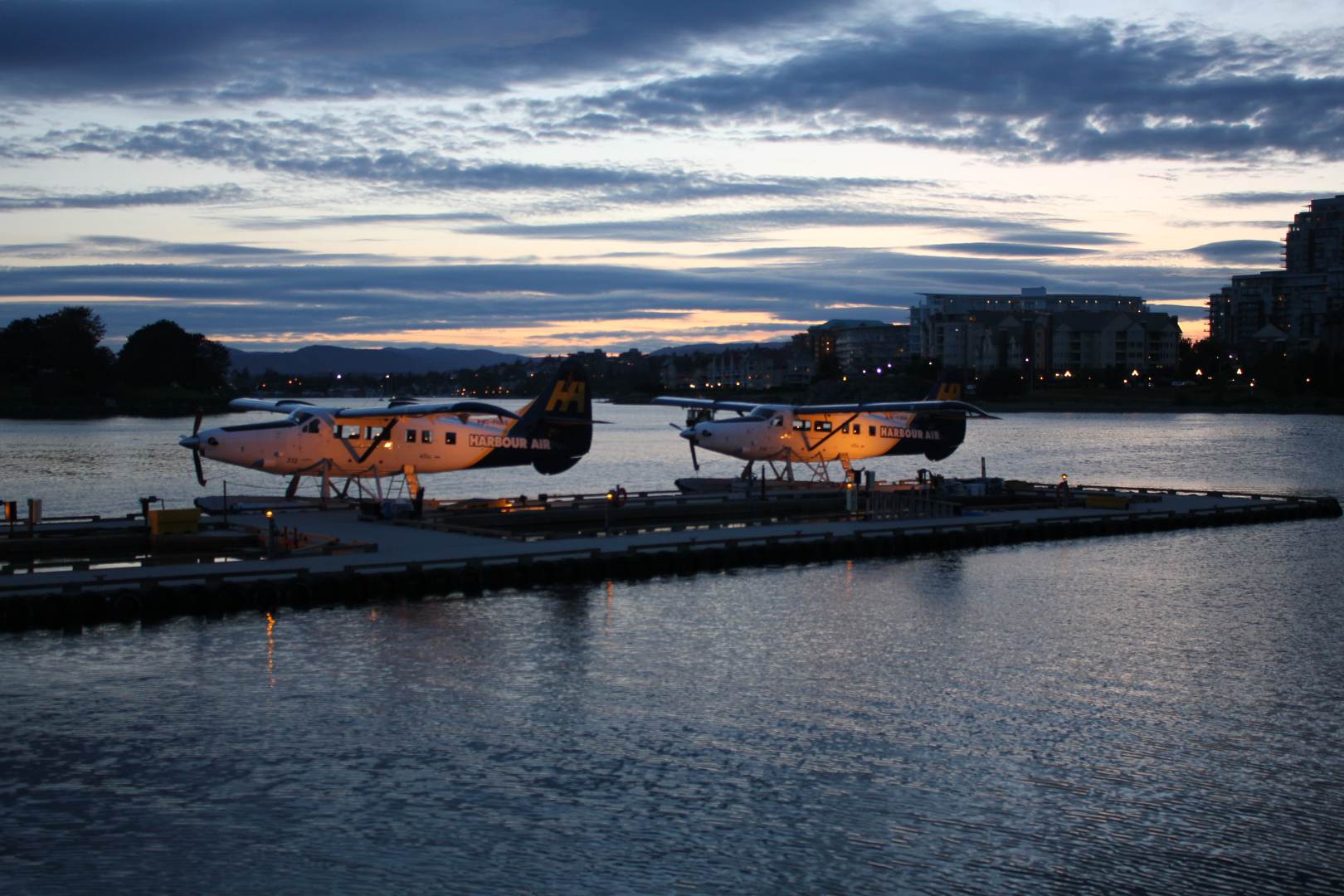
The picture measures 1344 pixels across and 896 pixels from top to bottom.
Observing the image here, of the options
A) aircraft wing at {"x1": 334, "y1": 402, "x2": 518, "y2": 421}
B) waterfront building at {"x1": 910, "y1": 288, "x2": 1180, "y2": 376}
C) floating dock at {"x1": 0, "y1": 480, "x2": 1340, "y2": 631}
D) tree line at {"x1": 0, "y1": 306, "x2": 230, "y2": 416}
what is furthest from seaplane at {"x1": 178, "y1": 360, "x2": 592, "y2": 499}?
waterfront building at {"x1": 910, "y1": 288, "x2": 1180, "y2": 376}

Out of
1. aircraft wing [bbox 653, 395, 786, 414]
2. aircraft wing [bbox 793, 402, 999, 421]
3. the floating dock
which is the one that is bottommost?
the floating dock

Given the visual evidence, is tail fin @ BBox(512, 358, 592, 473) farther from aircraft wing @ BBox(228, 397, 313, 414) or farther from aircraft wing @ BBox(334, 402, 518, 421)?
aircraft wing @ BBox(228, 397, 313, 414)

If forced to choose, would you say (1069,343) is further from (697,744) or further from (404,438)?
(697,744)

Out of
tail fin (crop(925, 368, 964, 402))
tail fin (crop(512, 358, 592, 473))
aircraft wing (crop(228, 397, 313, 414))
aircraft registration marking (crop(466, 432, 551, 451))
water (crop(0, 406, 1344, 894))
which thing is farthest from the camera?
tail fin (crop(925, 368, 964, 402))

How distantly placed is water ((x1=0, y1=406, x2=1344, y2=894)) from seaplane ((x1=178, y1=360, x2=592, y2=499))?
9.09 meters

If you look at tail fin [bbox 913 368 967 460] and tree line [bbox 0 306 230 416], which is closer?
tail fin [bbox 913 368 967 460]

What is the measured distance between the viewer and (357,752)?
15039 millimetres

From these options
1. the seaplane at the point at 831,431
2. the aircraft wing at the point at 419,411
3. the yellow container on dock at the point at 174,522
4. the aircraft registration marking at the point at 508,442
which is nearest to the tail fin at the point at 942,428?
the seaplane at the point at 831,431

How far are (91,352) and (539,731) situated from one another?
504ft

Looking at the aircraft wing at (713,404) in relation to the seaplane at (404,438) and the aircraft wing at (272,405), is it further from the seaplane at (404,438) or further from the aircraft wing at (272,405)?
the aircraft wing at (272,405)

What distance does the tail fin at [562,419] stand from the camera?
35.9 metres

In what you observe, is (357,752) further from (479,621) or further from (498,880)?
(479,621)

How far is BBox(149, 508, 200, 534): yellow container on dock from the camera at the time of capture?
26469 millimetres

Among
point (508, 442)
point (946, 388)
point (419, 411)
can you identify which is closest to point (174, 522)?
point (419, 411)
